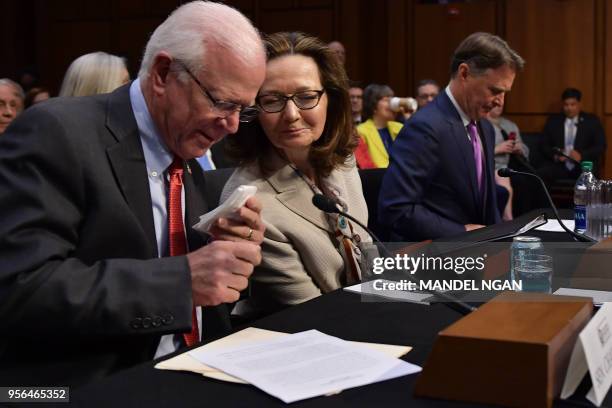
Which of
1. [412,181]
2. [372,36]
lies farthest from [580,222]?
[372,36]

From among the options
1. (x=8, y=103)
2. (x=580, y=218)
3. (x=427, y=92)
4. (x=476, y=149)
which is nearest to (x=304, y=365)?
(x=580, y=218)

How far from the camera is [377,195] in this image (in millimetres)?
3262

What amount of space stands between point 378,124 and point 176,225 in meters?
4.97

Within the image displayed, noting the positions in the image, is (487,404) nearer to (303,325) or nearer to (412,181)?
(303,325)

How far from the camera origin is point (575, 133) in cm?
809

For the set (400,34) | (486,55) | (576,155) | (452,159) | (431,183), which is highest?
(400,34)

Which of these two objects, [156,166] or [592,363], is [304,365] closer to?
[592,363]

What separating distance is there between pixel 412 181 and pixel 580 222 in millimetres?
702

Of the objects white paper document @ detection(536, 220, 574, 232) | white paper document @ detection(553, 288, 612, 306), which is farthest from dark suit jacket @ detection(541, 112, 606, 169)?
white paper document @ detection(553, 288, 612, 306)

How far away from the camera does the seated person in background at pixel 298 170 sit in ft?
6.82

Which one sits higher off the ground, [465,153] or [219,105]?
[219,105]

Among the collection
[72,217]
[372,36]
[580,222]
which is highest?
[372,36]

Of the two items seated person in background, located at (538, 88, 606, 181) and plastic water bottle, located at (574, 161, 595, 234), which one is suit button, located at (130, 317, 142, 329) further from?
seated person in background, located at (538, 88, 606, 181)

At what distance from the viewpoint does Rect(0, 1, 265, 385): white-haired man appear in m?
1.41
